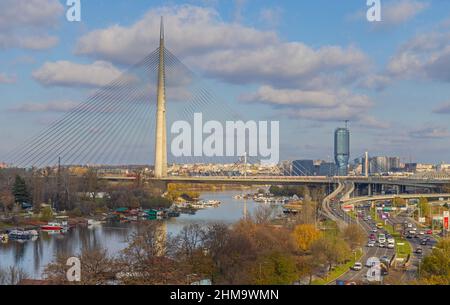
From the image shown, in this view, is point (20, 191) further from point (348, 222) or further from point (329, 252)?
point (329, 252)

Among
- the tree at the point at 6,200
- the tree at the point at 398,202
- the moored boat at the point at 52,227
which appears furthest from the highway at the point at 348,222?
the tree at the point at 6,200

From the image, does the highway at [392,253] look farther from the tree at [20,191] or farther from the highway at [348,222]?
the tree at [20,191]

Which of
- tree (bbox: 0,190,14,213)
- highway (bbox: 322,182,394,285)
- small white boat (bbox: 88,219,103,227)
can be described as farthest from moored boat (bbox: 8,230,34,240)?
highway (bbox: 322,182,394,285)

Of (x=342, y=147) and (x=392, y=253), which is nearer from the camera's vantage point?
(x=392, y=253)

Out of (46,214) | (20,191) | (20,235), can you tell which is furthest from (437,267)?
(20,191)

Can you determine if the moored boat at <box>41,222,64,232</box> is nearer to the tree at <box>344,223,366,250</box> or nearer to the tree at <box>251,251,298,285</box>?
the tree at <box>344,223,366,250</box>
